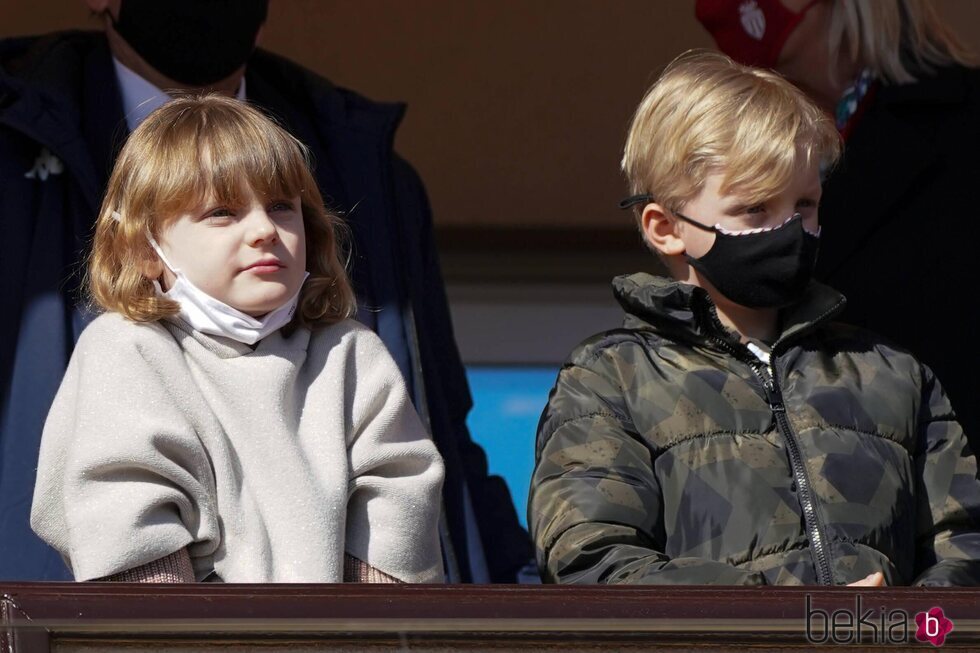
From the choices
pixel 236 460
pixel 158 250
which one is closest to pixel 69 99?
pixel 158 250

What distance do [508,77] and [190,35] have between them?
1823 mm

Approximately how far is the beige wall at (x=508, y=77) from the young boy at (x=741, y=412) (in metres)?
2.19

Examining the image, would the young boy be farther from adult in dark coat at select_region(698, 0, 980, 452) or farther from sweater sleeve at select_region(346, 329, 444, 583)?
adult in dark coat at select_region(698, 0, 980, 452)

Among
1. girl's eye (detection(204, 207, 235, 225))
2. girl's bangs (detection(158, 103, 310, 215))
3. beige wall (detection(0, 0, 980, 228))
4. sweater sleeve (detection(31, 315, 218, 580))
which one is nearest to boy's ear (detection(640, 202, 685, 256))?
girl's bangs (detection(158, 103, 310, 215))

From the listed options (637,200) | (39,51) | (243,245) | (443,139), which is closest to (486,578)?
(637,200)

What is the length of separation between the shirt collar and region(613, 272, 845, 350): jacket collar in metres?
1.08

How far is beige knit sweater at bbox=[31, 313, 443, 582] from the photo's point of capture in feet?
8.46

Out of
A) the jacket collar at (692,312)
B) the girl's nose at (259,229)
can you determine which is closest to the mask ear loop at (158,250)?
the girl's nose at (259,229)

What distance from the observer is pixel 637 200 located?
3113 millimetres

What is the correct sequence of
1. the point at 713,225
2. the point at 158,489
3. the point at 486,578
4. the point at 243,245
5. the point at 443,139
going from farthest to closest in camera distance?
the point at 443,139, the point at 486,578, the point at 713,225, the point at 243,245, the point at 158,489

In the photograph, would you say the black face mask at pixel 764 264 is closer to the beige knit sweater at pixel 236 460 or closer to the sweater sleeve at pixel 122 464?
the beige knit sweater at pixel 236 460

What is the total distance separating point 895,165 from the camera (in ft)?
12.2

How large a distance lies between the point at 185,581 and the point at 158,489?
126mm

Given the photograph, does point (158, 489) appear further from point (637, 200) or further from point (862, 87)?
point (862, 87)
